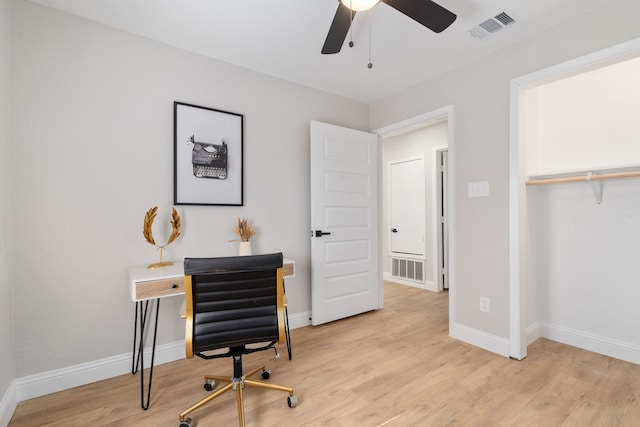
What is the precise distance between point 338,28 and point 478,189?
1.82m

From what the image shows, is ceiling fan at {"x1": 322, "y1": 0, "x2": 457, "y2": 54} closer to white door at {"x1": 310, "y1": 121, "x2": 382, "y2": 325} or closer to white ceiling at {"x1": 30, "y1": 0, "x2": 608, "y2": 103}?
white ceiling at {"x1": 30, "y1": 0, "x2": 608, "y2": 103}

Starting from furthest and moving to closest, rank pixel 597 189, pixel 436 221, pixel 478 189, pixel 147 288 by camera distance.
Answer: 1. pixel 436 221
2. pixel 478 189
3. pixel 597 189
4. pixel 147 288

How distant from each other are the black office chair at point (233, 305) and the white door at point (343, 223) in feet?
4.68

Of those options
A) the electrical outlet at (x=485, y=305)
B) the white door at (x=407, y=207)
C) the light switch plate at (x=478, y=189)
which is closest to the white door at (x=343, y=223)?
the light switch plate at (x=478, y=189)

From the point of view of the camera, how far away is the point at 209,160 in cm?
263

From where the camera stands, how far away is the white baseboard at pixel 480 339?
2.51m

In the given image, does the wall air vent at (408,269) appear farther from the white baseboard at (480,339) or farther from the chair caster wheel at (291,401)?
the chair caster wheel at (291,401)

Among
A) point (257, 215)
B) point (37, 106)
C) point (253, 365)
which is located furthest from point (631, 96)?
point (37, 106)

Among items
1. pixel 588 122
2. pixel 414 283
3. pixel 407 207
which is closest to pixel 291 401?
pixel 588 122

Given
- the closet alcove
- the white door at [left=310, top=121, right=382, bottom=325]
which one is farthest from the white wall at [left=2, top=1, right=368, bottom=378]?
the closet alcove

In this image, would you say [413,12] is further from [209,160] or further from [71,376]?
[71,376]

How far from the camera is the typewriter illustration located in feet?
8.43

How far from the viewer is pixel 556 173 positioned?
8.52 ft

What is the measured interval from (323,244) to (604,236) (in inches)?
95.3
